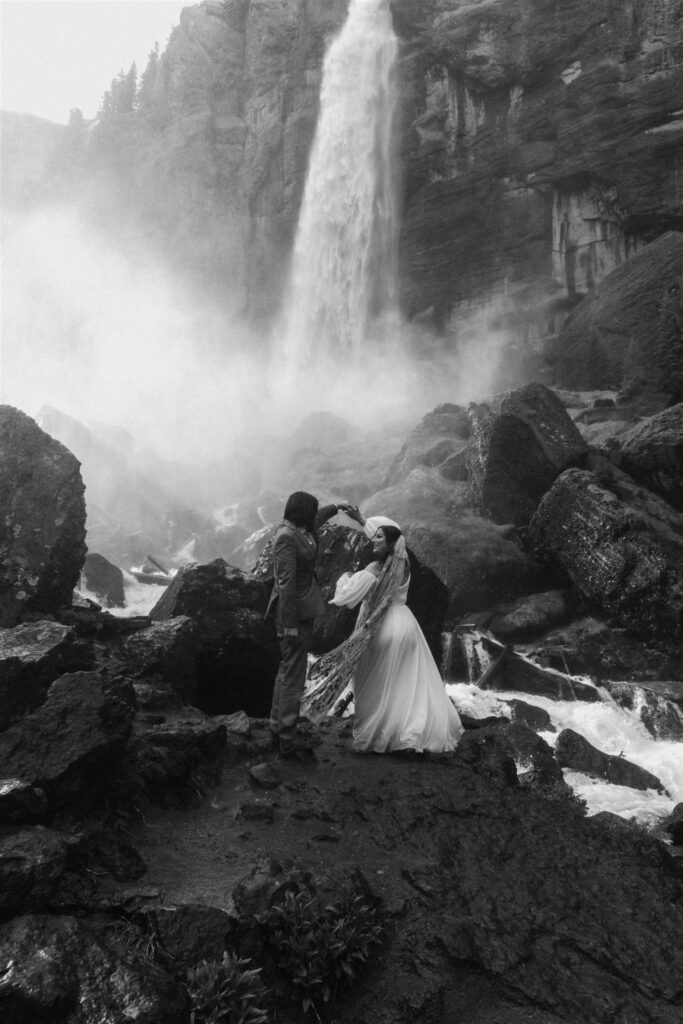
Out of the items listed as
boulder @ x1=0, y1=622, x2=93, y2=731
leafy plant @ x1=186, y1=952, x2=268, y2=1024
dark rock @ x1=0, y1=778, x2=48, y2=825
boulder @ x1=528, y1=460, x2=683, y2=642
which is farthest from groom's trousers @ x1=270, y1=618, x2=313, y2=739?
boulder @ x1=528, y1=460, x2=683, y2=642

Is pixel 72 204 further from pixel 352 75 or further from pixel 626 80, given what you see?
pixel 626 80

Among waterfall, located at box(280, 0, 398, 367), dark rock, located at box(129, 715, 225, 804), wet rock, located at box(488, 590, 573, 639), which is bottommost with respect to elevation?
wet rock, located at box(488, 590, 573, 639)

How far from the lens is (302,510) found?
18.7 ft

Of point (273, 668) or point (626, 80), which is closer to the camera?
point (273, 668)

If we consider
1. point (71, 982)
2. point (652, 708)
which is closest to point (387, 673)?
point (71, 982)

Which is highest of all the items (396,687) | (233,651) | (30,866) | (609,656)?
(30,866)

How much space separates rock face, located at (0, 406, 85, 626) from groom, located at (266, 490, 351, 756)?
14.9ft

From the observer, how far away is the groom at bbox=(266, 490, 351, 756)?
5512 mm

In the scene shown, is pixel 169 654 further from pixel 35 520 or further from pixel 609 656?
pixel 609 656

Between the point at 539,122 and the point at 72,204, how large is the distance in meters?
39.6

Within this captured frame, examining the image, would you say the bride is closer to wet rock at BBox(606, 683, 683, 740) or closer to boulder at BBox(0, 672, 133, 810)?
boulder at BBox(0, 672, 133, 810)

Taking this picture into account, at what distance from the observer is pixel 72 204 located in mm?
57375

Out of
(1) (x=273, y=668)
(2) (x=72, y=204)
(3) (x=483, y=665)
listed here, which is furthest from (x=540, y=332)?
(2) (x=72, y=204)

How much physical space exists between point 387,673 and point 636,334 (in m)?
25.8
